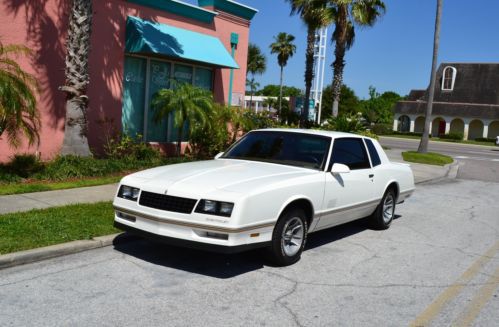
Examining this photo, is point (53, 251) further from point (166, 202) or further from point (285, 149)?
point (285, 149)

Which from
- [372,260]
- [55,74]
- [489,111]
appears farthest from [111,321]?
[489,111]

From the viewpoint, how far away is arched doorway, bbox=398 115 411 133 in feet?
213

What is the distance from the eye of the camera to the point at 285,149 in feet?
22.9

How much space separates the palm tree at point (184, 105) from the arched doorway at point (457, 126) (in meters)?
53.0

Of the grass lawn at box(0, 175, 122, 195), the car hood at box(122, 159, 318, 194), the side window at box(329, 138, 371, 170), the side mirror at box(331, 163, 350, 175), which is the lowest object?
the grass lawn at box(0, 175, 122, 195)

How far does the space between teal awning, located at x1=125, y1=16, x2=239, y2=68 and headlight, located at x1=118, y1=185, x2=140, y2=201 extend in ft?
24.1

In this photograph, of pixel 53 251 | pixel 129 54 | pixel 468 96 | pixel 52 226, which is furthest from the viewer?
pixel 468 96

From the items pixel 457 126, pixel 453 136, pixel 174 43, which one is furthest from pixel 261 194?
pixel 457 126

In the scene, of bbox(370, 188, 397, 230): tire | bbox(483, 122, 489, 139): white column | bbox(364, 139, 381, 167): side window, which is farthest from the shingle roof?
bbox(364, 139, 381, 167): side window

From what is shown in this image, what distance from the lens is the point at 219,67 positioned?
15875mm

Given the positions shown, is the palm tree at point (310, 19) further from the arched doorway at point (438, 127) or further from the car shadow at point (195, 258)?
the arched doorway at point (438, 127)

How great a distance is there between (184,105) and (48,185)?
14.2 ft

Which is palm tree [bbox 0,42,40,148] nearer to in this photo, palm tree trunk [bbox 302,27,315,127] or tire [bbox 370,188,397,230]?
tire [bbox 370,188,397,230]

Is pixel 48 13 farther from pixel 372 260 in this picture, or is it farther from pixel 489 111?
pixel 489 111
